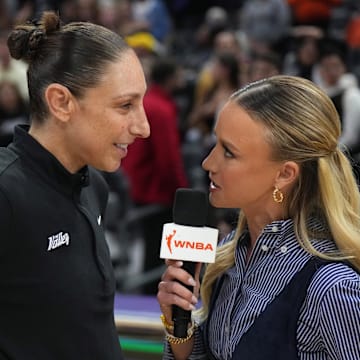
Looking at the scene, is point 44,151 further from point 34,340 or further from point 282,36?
point 282,36

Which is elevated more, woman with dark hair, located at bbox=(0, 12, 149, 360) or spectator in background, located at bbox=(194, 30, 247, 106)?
woman with dark hair, located at bbox=(0, 12, 149, 360)

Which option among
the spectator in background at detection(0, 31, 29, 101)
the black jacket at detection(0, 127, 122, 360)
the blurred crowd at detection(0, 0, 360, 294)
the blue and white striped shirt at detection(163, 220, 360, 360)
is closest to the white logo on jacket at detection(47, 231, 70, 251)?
the black jacket at detection(0, 127, 122, 360)

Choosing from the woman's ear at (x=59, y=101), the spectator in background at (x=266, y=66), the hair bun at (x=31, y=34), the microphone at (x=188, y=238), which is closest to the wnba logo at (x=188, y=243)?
the microphone at (x=188, y=238)

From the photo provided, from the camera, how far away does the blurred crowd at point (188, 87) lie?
17.9ft

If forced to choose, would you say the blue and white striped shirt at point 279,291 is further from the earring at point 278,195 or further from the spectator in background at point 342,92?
the spectator in background at point 342,92

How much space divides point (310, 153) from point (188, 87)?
229 inches

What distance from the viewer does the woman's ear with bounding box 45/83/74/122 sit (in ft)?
6.48

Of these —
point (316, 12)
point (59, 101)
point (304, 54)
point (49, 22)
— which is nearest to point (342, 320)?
point (59, 101)

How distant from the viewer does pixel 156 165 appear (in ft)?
18.1

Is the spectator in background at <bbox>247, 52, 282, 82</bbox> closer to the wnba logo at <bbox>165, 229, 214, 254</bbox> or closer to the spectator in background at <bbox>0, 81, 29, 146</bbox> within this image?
the spectator in background at <bbox>0, 81, 29, 146</bbox>

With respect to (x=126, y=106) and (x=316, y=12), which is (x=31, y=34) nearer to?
(x=126, y=106)

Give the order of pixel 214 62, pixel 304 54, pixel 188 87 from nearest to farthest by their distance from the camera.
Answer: pixel 214 62
pixel 304 54
pixel 188 87

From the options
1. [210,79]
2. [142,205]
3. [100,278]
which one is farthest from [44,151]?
[210,79]

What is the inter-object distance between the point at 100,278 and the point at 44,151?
340 millimetres
